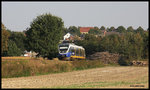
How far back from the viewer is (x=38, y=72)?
34.4 metres

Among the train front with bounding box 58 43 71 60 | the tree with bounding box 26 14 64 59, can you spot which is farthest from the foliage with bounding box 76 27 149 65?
the train front with bounding box 58 43 71 60

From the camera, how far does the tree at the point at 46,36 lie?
172 ft

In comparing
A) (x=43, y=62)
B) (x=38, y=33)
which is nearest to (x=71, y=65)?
(x=43, y=62)

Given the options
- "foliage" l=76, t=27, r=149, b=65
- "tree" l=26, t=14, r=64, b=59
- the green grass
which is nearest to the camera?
the green grass

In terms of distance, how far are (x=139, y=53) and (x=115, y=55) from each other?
4.90 meters

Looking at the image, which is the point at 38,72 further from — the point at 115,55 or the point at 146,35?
the point at 146,35

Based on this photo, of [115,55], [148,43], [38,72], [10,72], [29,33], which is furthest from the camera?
[148,43]

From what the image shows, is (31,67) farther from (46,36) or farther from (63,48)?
(46,36)

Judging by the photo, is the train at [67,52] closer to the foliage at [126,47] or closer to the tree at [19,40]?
the foliage at [126,47]

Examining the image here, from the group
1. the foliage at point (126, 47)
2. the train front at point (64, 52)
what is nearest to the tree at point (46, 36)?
the train front at point (64, 52)

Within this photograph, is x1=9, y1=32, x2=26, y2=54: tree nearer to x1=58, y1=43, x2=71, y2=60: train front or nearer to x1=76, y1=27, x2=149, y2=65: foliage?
x1=76, y1=27, x2=149, y2=65: foliage

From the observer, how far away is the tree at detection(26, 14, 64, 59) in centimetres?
5247

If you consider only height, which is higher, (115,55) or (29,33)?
(29,33)

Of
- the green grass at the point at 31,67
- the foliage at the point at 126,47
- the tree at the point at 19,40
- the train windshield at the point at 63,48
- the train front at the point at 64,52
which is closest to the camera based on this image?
the green grass at the point at 31,67
